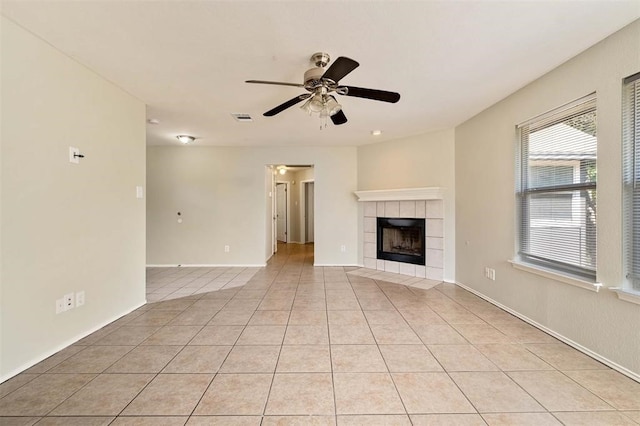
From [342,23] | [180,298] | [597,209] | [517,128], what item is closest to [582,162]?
[597,209]

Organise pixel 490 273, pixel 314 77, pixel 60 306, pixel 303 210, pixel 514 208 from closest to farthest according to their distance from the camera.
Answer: pixel 314 77
pixel 60 306
pixel 514 208
pixel 490 273
pixel 303 210

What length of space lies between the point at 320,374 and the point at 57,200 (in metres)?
2.54

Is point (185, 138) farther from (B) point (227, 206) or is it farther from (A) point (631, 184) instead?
(A) point (631, 184)

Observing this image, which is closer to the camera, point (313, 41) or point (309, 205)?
point (313, 41)

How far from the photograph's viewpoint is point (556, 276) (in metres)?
2.46

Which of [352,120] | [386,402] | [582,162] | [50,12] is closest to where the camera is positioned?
[386,402]

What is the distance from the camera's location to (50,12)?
5.89 feet

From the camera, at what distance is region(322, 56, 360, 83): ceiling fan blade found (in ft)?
5.98

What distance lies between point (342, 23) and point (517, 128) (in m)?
2.37

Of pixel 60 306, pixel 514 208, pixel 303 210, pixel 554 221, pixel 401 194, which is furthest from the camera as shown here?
pixel 303 210

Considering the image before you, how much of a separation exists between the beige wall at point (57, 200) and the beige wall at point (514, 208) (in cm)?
434

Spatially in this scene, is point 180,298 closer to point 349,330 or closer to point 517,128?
point 349,330

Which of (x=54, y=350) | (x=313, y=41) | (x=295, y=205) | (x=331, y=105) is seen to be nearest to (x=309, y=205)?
(x=295, y=205)

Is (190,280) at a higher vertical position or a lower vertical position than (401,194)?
lower
